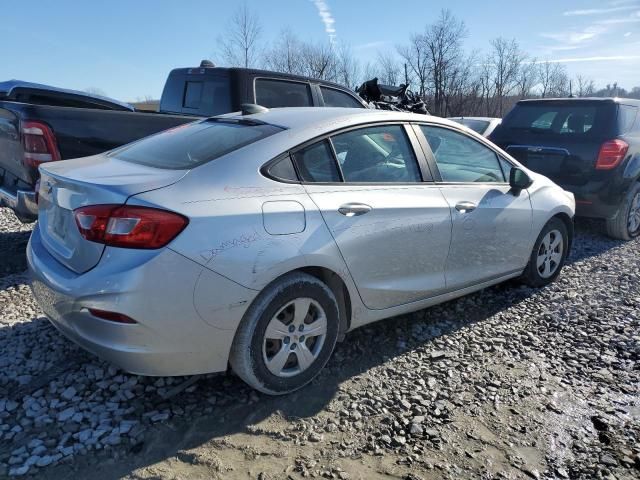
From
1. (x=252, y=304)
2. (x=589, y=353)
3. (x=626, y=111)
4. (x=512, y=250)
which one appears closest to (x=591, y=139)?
(x=626, y=111)

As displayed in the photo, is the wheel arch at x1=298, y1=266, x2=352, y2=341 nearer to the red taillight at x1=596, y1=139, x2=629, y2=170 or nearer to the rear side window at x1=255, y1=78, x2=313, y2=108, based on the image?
the rear side window at x1=255, y1=78, x2=313, y2=108

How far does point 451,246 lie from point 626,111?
14.4ft

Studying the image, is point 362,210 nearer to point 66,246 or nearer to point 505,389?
point 505,389

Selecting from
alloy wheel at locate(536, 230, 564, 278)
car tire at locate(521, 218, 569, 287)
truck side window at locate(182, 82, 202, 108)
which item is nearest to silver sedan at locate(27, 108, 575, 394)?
car tire at locate(521, 218, 569, 287)

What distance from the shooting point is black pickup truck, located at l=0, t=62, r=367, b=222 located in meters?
4.25

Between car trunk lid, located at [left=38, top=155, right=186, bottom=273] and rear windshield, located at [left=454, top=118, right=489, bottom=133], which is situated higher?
rear windshield, located at [left=454, top=118, right=489, bottom=133]

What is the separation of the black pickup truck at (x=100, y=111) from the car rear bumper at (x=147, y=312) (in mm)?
2002

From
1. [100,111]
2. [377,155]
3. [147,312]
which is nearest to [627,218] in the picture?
[377,155]

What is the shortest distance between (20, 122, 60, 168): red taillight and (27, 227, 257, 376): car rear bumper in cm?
196

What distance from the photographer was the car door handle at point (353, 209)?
3.00 m

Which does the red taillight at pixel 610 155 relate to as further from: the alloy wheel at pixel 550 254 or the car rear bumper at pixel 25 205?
the car rear bumper at pixel 25 205

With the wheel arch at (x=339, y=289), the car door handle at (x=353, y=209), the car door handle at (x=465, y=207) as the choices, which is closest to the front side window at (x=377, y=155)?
the car door handle at (x=353, y=209)

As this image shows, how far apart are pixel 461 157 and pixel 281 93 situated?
3111mm

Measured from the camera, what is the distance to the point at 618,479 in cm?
239
